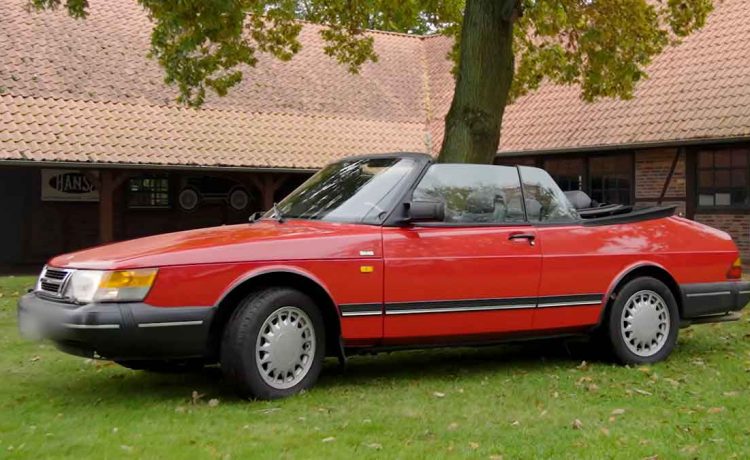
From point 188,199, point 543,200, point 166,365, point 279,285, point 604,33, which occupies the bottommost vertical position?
point 166,365

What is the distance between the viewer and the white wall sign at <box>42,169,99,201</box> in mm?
20516

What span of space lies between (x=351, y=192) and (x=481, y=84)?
4561 mm

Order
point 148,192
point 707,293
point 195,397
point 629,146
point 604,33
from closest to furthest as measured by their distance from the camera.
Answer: point 195,397
point 707,293
point 604,33
point 629,146
point 148,192

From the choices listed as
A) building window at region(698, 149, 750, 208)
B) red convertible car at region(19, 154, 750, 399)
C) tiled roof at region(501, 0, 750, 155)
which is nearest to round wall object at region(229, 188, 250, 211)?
tiled roof at region(501, 0, 750, 155)

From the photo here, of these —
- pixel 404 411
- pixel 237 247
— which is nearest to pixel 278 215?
pixel 237 247

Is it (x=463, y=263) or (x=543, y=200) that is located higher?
(x=543, y=200)

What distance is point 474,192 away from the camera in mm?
6520

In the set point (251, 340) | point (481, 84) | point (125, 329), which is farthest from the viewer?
point (481, 84)

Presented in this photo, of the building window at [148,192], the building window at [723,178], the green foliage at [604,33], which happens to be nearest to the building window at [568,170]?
the building window at [723,178]

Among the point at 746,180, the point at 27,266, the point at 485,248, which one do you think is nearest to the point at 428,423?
the point at 485,248

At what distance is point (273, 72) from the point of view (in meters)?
24.2

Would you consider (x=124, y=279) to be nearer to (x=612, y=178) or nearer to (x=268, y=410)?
(x=268, y=410)

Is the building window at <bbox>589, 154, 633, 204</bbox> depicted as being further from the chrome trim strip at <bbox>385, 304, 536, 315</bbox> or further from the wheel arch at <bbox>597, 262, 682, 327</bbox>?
the chrome trim strip at <bbox>385, 304, 536, 315</bbox>

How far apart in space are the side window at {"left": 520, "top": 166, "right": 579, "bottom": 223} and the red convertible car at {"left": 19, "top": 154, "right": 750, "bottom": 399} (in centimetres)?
1
